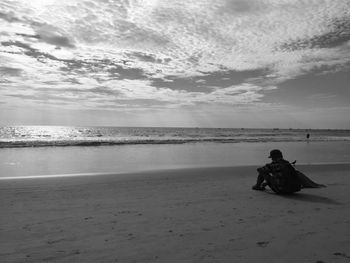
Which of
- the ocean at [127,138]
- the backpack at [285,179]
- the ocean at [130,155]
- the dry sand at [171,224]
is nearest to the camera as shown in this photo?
the dry sand at [171,224]

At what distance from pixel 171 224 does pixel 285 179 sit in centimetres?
432

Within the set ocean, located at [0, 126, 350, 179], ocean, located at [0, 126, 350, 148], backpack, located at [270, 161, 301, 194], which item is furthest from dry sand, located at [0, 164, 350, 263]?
ocean, located at [0, 126, 350, 148]

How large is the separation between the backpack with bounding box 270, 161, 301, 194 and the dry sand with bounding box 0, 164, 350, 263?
292 millimetres

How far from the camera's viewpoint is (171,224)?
5930mm

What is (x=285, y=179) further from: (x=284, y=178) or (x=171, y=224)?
(x=171, y=224)

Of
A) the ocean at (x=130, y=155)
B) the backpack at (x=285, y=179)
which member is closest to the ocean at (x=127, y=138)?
the ocean at (x=130, y=155)

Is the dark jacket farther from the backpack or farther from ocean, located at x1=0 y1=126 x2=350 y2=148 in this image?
ocean, located at x1=0 y1=126 x2=350 y2=148

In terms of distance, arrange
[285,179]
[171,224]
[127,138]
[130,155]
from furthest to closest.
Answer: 1. [127,138]
2. [130,155]
3. [285,179]
4. [171,224]

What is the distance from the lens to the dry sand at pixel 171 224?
451cm

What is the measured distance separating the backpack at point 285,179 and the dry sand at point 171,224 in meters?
0.29

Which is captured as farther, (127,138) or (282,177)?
(127,138)

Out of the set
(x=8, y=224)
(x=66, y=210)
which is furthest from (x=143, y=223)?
(x=8, y=224)

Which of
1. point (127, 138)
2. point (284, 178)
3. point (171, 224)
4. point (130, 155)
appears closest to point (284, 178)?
point (284, 178)

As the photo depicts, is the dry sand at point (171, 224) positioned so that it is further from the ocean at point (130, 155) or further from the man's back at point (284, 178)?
the ocean at point (130, 155)
